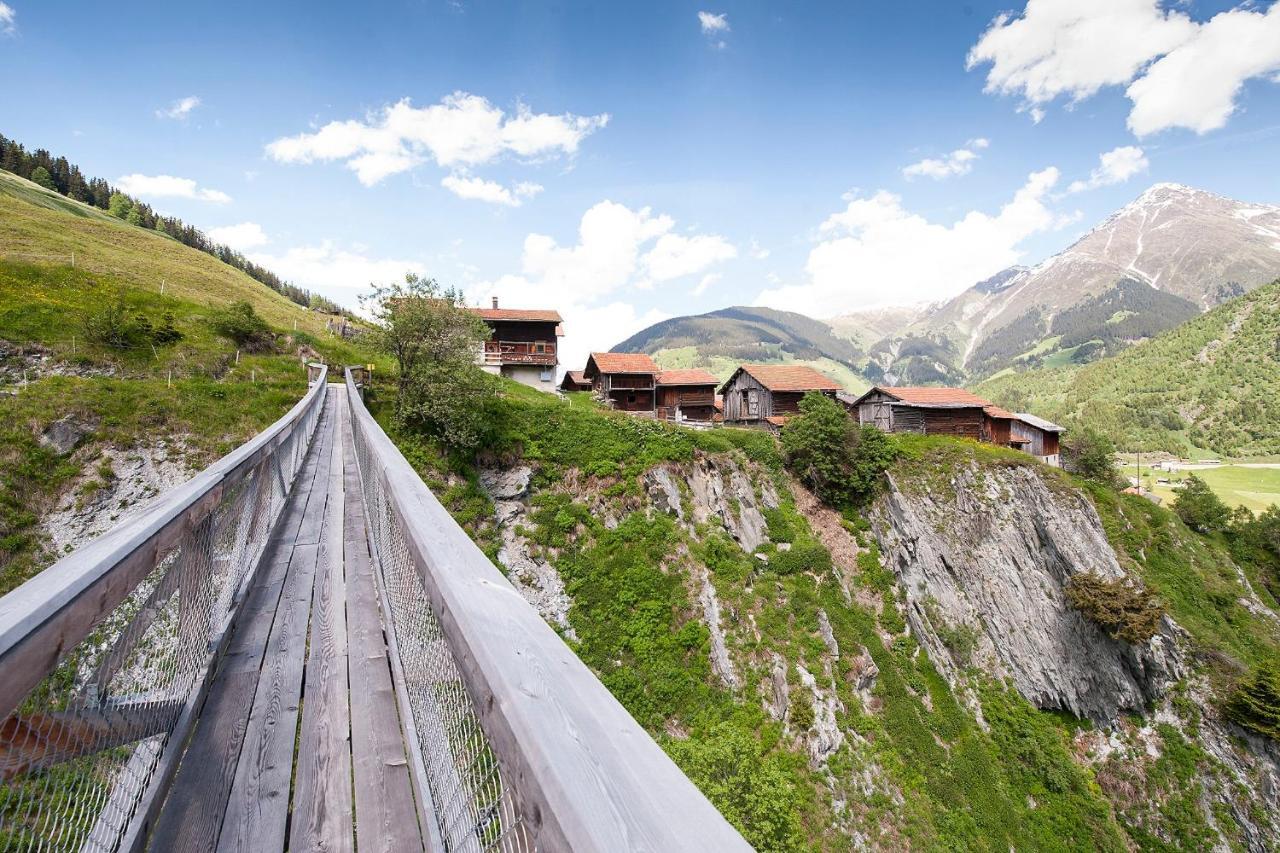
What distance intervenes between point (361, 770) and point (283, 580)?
10.9ft

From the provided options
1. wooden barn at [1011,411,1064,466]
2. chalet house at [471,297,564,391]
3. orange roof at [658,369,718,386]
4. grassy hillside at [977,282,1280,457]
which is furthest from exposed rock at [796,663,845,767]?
grassy hillside at [977,282,1280,457]

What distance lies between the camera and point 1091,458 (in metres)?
38.9

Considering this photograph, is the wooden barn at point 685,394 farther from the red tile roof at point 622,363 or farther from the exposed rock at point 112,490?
the exposed rock at point 112,490

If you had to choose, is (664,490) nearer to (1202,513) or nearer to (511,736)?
(511,736)

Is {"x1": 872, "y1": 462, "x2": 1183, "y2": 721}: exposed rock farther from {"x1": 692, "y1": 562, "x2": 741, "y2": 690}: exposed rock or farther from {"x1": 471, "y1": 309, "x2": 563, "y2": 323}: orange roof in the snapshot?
{"x1": 471, "y1": 309, "x2": 563, "y2": 323}: orange roof

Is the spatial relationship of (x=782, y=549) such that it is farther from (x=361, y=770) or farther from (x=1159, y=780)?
(x=361, y=770)

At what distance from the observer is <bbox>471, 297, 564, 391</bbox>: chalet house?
40.3 metres

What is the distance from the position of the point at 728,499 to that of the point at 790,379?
18755 mm

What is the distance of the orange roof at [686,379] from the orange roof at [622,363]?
1.10m

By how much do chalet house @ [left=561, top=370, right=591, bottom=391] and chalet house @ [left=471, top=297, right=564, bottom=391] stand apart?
6424 millimetres

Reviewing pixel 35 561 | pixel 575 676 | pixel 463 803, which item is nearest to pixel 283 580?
pixel 463 803

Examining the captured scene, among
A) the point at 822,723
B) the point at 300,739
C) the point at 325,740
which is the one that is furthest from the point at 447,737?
the point at 822,723

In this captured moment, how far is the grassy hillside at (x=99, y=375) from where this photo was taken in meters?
16.3

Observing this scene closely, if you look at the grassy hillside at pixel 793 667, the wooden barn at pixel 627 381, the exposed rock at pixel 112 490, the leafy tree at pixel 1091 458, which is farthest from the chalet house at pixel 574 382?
the leafy tree at pixel 1091 458
